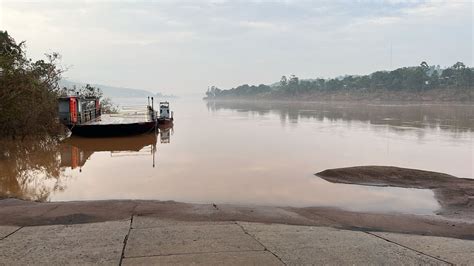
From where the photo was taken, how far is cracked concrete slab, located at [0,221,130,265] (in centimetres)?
470

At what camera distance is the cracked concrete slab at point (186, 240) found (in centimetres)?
504

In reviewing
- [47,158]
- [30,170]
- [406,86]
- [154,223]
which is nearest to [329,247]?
[154,223]

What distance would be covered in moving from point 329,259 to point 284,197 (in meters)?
5.87

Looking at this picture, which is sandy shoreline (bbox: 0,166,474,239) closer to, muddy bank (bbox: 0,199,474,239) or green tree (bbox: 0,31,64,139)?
muddy bank (bbox: 0,199,474,239)

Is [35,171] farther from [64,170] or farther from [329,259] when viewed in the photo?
[329,259]

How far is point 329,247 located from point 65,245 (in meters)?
3.37

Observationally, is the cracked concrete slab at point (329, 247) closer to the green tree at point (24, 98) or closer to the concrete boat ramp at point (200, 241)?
the concrete boat ramp at point (200, 241)

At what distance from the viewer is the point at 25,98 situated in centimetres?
1831

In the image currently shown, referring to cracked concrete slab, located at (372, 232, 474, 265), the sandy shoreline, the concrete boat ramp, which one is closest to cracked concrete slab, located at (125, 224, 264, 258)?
the concrete boat ramp

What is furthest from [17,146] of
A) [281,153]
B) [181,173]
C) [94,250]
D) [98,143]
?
[94,250]

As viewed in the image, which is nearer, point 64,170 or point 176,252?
point 176,252

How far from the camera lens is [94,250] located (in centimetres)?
500

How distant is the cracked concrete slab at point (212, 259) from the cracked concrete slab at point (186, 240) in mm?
152

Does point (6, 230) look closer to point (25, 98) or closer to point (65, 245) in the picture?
point (65, 245)
